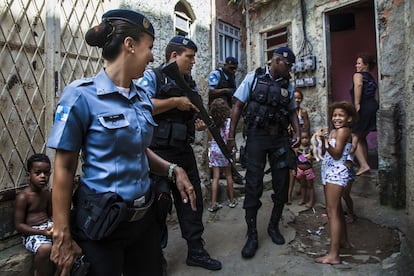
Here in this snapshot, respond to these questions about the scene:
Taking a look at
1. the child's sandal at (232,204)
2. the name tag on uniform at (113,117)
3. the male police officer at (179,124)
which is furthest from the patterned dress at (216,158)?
the name tag on uniform at (113,117)

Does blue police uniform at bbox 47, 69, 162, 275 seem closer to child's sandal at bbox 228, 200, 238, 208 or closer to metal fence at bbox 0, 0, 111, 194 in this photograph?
metal fence at bbox 0, 0, 111, 194

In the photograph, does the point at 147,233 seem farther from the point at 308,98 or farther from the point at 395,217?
the point at 308,98

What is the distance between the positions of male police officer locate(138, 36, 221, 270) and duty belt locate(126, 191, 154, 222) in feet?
3.91

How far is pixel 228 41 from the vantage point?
11094 mm

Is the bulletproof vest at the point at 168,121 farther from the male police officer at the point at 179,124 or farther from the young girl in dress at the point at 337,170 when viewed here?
the young girl in dress at the point at 337,170

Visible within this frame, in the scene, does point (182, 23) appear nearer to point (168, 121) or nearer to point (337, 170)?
point (168, 121)

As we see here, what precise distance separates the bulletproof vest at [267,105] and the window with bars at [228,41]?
24.4 ft

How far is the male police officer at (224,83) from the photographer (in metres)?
5.14

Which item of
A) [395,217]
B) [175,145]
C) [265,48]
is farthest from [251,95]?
[265,48]

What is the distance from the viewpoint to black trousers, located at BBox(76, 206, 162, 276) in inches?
54.4

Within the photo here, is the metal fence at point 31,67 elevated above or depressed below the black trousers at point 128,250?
above

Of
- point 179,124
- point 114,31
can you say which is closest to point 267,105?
point 179,124

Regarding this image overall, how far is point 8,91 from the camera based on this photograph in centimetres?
265

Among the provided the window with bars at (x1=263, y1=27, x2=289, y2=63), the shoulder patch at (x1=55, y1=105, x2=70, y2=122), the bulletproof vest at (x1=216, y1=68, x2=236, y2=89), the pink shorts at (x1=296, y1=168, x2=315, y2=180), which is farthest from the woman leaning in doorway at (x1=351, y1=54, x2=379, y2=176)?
the shoulder patch at (x1=55, y1=105, x2=70, y2=122)
